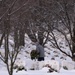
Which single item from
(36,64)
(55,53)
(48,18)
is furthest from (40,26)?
(55,53)

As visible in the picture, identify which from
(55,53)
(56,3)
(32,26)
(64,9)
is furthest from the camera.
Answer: (55,53)

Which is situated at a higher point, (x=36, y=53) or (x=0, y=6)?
(x=0, y=6)

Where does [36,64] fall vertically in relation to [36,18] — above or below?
below

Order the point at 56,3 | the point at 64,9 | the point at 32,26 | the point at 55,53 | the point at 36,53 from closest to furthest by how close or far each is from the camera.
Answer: the point at 64,9 → the point at 56,3 → the point at 32,26 → the point at 36,53 → the point at 55,53

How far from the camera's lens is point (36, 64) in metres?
15.5

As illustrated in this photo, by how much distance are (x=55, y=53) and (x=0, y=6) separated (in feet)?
40.1

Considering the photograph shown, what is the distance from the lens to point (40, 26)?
16.5 m

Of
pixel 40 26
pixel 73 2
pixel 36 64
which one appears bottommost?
pixel 36 64

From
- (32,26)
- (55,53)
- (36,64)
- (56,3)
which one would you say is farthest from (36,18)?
(55,53)

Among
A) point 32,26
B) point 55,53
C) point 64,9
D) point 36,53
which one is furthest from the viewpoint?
point 55,53

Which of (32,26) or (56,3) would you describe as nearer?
(56,3)

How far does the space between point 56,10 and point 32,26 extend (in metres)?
2.16

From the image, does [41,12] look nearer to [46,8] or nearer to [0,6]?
[46,8]

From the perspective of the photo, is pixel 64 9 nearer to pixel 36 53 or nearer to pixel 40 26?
pixel 40 26
